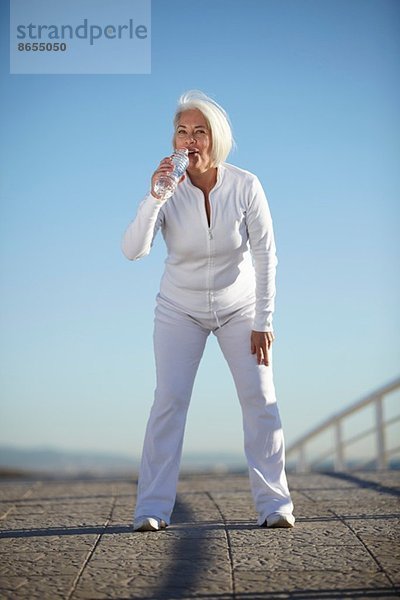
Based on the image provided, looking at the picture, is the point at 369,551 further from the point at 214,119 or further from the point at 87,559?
the point at 214,119

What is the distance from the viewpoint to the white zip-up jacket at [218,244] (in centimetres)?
321

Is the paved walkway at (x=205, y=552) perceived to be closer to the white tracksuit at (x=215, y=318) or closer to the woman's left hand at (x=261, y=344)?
the white tracksuit at (x=215, y=318)

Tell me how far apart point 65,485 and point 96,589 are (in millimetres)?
3412

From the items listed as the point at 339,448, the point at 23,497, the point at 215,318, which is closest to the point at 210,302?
the point at 215,318

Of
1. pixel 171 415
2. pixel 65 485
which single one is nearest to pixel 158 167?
pixel 171 415

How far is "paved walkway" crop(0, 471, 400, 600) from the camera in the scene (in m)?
2.21

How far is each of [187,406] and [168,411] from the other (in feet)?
0.29

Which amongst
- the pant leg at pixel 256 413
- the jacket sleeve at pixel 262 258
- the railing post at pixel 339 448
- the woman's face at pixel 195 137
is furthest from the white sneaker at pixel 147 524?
the railing post at pixel 339 448

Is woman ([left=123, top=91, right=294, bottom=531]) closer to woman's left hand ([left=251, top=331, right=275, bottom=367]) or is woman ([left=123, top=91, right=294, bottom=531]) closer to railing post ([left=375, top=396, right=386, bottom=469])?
woman's left hand ([left=251, top=331, right=275, bottom=367])

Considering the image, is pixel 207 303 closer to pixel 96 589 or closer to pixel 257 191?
pixel 257 191

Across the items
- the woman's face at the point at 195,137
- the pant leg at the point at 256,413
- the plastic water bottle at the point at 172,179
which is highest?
the woman's face at the point at 195,137

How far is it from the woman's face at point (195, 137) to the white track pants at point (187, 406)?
0.57 meters

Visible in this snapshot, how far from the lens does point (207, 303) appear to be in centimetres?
327

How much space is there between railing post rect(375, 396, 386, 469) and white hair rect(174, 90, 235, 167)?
4266mm
